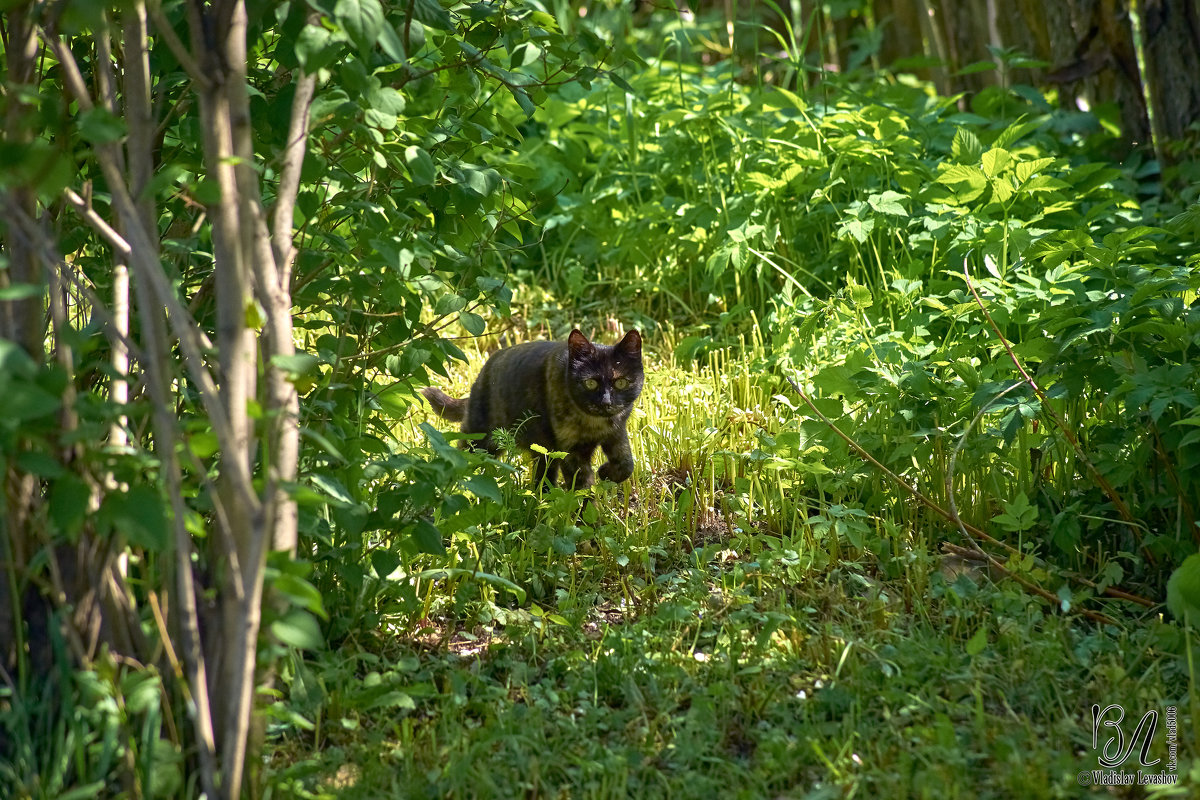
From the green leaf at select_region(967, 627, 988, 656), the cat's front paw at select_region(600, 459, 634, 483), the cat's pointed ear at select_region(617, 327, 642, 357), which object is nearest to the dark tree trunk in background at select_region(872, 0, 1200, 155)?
the cat's pointed ear at select_region(617, 327, 642, 357)

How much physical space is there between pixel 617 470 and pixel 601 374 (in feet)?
1.15

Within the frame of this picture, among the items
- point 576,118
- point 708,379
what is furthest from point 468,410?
point 576,118

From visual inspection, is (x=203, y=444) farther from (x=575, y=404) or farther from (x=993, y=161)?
(x=993, y=161)

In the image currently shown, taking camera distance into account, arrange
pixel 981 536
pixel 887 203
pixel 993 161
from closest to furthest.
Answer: pixel 981 536
pixel 993 161
pixel 887 203

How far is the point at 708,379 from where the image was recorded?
4.53m

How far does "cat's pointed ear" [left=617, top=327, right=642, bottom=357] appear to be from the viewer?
12.8 feet

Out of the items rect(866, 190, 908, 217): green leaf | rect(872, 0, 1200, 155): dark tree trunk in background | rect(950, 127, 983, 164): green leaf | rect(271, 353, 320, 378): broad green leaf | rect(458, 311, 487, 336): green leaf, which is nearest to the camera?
rect(271, 353, 320, 378): broad green leaf

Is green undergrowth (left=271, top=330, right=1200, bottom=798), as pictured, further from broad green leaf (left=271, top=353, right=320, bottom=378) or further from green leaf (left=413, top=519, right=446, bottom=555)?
broad green leaf (left=271, top=353, right=320, bottom=378)

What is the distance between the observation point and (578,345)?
12.7 ft

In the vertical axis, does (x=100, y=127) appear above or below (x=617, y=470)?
above

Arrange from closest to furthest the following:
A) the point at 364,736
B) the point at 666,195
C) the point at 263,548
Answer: the point at 263,548, the point at 364,736, the point at 666,195

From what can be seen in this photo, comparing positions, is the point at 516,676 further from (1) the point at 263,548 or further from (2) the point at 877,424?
(2) the point at 877,424

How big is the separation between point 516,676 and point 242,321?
121 centimetres

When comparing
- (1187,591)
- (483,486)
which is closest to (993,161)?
(1187,591)
